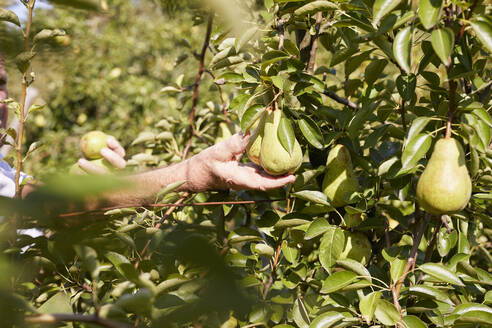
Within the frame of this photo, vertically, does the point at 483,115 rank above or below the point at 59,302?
above

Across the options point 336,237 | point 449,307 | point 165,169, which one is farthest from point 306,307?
point 165,169

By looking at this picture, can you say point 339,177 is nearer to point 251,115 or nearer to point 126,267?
point 251,115

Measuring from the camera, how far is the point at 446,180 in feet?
2.48

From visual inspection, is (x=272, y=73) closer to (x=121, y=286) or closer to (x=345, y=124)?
(x=345, y=124)

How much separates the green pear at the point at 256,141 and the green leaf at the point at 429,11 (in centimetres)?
43

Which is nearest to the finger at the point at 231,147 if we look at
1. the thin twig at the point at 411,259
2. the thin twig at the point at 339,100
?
the thin twig at the point at 339,100

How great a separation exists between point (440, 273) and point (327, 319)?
8.9 inches

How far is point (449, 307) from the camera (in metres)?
0.89

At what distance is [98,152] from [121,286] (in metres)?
1.34

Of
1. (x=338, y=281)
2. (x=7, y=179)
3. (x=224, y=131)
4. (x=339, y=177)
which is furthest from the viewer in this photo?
(x=224, y=131)

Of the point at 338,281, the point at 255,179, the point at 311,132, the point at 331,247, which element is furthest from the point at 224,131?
the point at 338,281

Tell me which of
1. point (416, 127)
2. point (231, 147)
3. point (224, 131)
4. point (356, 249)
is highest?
point (416, 127)

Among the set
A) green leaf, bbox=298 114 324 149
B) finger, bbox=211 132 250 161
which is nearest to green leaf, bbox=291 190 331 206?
green leaf, bbox=298 114 324 149

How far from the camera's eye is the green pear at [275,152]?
949 mm
